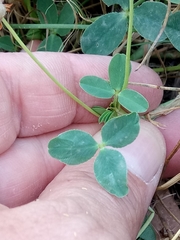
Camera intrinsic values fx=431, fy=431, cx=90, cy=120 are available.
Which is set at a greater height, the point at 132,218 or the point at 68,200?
the point at 68,200

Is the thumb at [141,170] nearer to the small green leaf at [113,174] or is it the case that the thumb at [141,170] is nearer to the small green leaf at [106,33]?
the small green leaf at [113,174]

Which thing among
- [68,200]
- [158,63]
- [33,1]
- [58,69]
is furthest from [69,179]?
[33,1]

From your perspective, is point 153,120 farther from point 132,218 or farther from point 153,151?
point 132,218

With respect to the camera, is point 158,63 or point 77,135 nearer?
point 77,135

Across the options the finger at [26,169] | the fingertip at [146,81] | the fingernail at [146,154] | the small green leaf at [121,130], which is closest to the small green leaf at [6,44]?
the finger at [26,169]

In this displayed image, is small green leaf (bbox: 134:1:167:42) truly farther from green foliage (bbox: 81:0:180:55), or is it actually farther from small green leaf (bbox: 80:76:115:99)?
small green leaf (bbox: 80:76:115:99)

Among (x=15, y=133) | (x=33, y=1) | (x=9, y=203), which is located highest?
(x=33, y=1)

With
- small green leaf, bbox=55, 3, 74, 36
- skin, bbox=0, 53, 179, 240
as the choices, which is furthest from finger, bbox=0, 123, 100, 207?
small green leaf, bbox=55, 3, 74, 36
